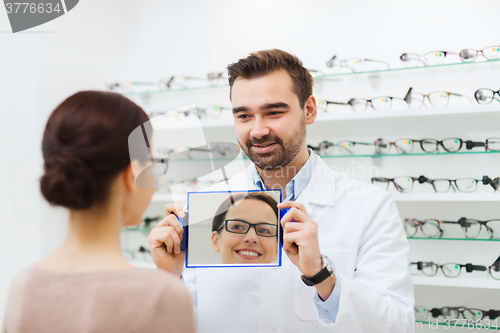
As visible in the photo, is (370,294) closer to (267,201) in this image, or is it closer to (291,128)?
(267,201)

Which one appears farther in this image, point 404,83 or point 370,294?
point 404,83

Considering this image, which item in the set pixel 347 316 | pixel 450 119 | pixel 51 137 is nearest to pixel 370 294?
pixel 347 316

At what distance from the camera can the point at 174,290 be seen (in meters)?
0.56

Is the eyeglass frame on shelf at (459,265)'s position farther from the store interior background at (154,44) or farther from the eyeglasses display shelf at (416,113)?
the store interior background at (154,44)

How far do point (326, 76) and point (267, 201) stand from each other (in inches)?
43.4

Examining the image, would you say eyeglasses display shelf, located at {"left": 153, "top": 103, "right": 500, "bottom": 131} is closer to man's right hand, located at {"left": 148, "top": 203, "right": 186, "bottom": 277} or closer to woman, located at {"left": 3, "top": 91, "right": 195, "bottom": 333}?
man's right hand, located at {"left": 148, "top": 203, "right": 186, "bottom": 277}

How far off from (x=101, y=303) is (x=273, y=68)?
0.92 meters

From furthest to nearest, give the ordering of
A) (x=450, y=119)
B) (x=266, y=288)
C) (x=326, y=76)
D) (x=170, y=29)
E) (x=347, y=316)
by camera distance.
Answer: (x=170, y=29) < (x=326, y=76) < (x=450, y=119) < (x=266, y=288) < (x=347, y=316)

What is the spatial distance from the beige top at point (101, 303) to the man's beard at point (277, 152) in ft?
2.33

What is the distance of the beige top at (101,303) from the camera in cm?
54

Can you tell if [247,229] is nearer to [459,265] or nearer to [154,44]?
[459,265]

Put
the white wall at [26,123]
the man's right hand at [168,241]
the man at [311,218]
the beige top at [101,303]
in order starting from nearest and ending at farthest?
the beige top at [101,303]
the man's right hand at [168,241]
the man at [311,218]
the white wall at [26,123]

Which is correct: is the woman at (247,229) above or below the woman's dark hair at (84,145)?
below

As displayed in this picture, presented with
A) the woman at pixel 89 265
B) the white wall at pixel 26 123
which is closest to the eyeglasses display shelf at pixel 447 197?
the woman at pixel 89 265
